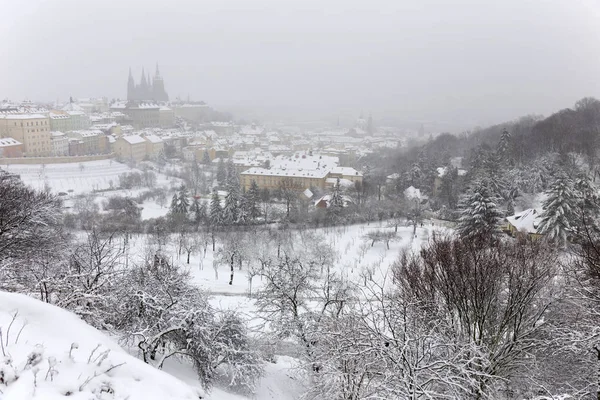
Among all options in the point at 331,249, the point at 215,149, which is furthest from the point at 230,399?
the point at 215,149

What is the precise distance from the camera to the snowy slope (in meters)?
3.44

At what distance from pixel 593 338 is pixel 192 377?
24.1ft

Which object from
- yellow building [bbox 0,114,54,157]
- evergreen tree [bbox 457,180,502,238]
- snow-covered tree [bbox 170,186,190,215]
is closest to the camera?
evergreen tree [bbox 457,180,502,238]

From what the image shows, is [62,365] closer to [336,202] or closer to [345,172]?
[336,202]

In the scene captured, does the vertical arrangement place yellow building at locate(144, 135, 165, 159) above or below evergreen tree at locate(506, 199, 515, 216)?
above

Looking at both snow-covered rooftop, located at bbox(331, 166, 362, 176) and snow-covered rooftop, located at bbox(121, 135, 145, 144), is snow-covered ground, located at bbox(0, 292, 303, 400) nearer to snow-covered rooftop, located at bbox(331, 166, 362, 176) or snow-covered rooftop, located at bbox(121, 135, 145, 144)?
snow-covered rooftop, located at bbox(331, 166, 362, 176)

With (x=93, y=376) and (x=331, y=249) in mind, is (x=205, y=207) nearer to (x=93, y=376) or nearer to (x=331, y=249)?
(x=331, y=249)

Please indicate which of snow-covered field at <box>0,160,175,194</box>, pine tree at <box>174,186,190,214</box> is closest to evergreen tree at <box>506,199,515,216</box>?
pine tree at <box>174,186,190,214</box>

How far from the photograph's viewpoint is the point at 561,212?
22.9m

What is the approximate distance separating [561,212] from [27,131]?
61449 millimetres

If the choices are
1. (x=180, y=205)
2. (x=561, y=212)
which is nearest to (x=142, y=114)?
(x=180, y=205)

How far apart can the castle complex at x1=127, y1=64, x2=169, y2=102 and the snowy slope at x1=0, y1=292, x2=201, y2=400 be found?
133 meters

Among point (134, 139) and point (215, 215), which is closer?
point (215, 215)

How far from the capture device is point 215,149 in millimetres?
76000
